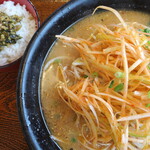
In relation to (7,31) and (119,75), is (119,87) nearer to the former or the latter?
(119,75)

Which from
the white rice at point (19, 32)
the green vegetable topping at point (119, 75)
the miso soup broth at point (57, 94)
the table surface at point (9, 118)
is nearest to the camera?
the green vegetable topping at point (119, 75)

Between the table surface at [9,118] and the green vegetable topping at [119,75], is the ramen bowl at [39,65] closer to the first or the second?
the table surface at [9,118]

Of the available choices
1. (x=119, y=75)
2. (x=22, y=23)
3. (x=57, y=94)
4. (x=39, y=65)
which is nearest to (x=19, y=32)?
(x=22, y=23)

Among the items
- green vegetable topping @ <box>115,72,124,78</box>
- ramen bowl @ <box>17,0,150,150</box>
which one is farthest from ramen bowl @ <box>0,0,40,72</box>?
green vegetable topping @ <box>115,72,124,78</box>

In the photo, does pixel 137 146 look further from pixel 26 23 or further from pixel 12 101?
pixel 26 23

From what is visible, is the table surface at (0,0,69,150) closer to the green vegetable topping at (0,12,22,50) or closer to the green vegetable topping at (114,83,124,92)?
the green vegetable topping at (0,12,22,50)

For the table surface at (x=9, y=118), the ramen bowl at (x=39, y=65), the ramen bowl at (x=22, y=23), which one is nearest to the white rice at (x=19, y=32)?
the ramen bowl at (x=22, y=23)
